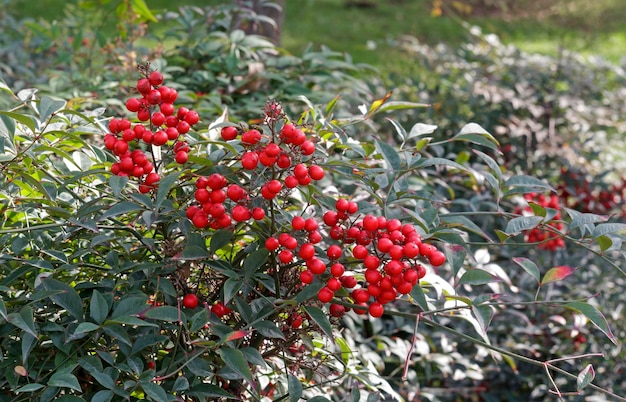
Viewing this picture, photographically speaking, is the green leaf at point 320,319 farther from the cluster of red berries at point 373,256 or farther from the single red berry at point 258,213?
the single red berry at point 258,213

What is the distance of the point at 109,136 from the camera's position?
4.56ft

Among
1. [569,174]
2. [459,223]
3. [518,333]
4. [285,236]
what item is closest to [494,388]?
[518,333]

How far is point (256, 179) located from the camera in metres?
1.28

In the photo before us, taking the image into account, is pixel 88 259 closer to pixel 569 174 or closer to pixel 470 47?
pixel 569 174

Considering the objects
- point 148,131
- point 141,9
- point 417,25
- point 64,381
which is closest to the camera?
point 64,381

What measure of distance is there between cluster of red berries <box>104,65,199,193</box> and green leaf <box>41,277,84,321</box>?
0.22m

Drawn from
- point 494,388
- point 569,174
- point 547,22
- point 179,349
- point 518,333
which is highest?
point 179,349

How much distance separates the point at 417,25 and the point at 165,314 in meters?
8.19

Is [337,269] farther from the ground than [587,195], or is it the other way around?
[337,269]

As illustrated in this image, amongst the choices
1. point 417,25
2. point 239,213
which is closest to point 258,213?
point 239,213

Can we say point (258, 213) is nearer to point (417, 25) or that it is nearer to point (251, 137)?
point (251, 137)

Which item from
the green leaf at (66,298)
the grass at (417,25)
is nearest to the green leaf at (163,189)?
the green leaf at (66,298)

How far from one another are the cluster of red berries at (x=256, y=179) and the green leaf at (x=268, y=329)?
19 cm

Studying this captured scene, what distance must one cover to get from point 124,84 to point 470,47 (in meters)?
2.02
